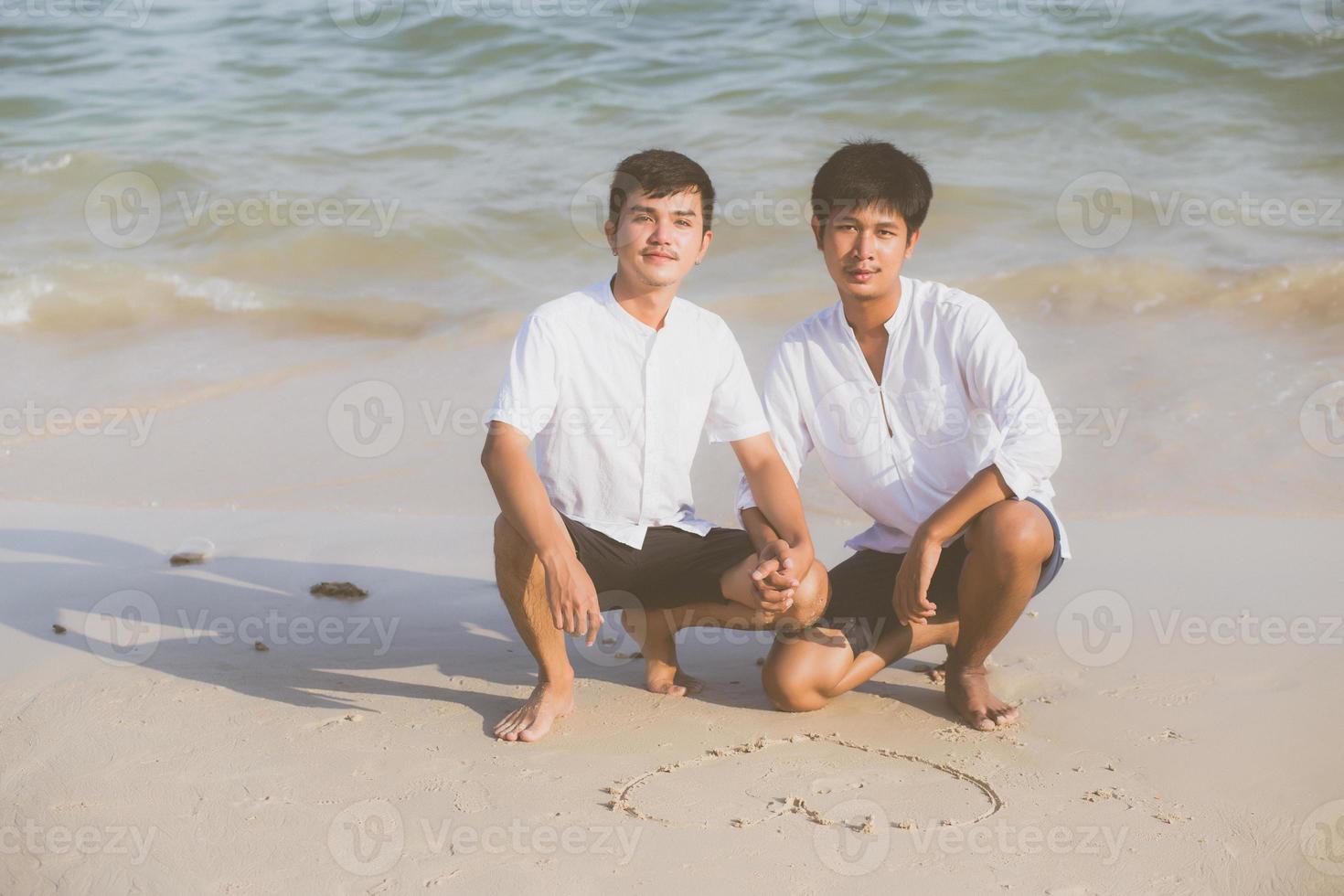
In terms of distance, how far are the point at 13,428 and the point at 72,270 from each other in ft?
7.70

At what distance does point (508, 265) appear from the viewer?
7.65 m

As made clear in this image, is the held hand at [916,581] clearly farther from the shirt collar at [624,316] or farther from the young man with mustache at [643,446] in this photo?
the shirt collar at [624,316]

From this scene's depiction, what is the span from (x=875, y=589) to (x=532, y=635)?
879 millimetres

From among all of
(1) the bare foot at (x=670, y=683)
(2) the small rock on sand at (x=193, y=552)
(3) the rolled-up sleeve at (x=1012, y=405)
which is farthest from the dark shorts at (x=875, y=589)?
(2) the small rock on sand at (x=193, y=552)

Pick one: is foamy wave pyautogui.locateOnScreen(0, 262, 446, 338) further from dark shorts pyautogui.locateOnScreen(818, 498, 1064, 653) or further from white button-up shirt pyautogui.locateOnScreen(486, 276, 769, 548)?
dark shorts pyautogui.locateOnScreen(818, 498, 1064, 653)

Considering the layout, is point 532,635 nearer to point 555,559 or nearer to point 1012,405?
point 555,559

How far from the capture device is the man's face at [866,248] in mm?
3182

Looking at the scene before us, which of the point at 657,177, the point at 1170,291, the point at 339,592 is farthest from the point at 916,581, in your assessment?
the point at 1170,291

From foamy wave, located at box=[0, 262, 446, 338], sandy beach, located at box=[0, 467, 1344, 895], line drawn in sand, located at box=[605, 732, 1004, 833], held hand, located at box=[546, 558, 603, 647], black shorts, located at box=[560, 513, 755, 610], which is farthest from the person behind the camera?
foamy wave, located at box=[0, 262, 446, 338]

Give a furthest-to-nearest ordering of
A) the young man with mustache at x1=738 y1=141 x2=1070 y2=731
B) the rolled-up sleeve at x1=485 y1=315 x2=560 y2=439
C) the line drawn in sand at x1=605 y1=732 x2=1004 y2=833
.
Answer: the young man with mustache at x1=738 y1=141 x2=1070 y2=731 → the rolled-up sleeve at x1=485 y1=315 x2=560 y2=439 → the line drawn in sand at x1=605 y1=732 x2=1004 y2=833

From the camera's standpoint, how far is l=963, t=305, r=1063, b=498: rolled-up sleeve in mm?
3059

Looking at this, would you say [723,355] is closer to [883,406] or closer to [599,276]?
[883,406]

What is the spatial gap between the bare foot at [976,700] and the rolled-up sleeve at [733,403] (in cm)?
76

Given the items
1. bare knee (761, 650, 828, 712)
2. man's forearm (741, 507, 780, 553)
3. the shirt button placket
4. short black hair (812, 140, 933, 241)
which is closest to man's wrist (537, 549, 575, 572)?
the shirt button placket
